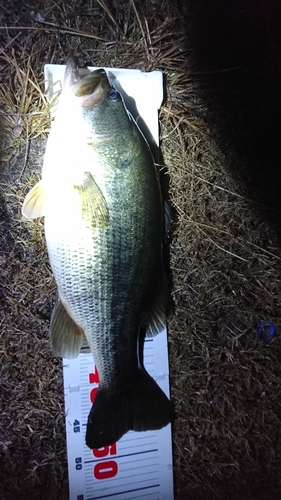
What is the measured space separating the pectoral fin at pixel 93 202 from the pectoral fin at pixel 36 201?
161 mm

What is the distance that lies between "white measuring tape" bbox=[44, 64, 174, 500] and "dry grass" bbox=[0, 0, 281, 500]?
0.06 m

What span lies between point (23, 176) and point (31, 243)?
12.4 inches

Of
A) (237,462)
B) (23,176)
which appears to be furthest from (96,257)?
(237,462)

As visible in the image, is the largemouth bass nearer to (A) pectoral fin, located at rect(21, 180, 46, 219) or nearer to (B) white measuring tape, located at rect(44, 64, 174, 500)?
(A) pectoral fin, located at rect(21, 180, 46, 219)

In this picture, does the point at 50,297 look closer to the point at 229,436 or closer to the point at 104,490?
the point at 104,490

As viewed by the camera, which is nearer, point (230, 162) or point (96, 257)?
point (96, 257)

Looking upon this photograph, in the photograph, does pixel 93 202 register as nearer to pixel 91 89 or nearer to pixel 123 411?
pixel 91 89

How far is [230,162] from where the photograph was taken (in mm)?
2057

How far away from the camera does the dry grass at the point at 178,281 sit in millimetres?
1866

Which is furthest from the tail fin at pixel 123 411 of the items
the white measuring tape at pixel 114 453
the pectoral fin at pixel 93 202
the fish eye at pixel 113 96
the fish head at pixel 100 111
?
the fish eye at pixel 113 96

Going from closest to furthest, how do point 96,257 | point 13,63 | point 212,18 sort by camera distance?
point 96,257 < point 13,63 < point 212,18

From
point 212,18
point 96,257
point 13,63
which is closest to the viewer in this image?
point 96,257

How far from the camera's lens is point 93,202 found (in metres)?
1.46

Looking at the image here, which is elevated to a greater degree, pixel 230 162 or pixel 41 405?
pixel 230 162
